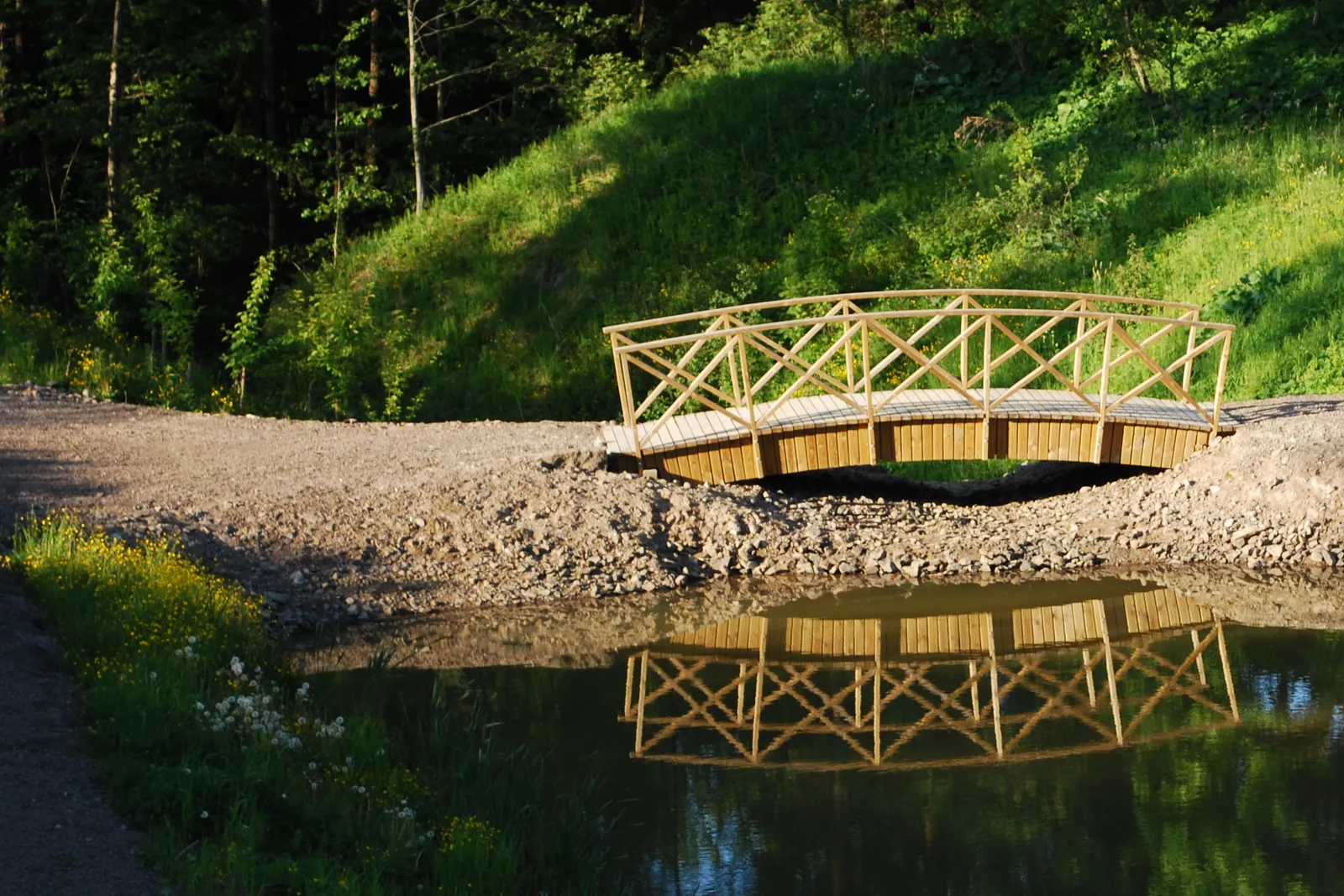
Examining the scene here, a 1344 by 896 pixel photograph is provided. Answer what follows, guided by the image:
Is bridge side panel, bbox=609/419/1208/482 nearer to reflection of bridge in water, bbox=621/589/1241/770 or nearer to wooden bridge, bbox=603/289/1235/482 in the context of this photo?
wooden bridge, bbox=603/289/1235/482

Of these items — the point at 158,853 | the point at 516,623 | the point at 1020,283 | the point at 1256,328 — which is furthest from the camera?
Result: the point at 1020,283

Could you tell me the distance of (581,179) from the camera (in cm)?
2455

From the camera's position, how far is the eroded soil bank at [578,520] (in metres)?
→ 12.3

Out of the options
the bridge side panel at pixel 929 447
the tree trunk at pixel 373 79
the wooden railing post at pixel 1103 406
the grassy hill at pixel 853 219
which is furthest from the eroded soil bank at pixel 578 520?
the tree trunk at pixel 373 79

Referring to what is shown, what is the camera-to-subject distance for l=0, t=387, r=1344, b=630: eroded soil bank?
1226 centimetres

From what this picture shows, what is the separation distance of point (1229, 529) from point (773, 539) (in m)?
3.95

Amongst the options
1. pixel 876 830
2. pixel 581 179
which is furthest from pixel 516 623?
pixel 581 179

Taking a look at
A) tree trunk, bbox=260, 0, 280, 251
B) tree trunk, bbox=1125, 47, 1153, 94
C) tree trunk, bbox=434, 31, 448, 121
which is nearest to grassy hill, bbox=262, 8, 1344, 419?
A: tree trunk, bbox=1125, 47, 1153, 94

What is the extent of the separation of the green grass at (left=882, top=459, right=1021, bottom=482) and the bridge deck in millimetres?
1952

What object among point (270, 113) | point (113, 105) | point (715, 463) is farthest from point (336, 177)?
point (715, 463)

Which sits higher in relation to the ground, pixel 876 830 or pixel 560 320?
pixel 560 320

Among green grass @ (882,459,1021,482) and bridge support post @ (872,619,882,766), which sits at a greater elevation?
green grass @ (882,459,1021,482)

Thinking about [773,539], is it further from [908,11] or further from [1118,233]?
[908,11]

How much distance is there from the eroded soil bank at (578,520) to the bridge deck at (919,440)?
0.28m
